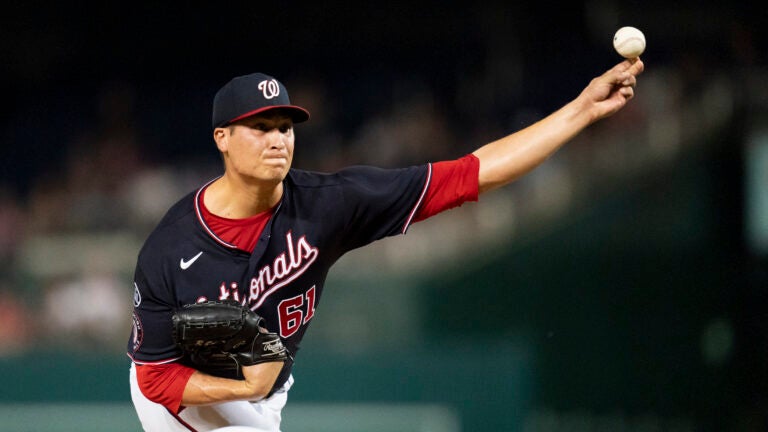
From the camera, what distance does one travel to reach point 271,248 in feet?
9.69

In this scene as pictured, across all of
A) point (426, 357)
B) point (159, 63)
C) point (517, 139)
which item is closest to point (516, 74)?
point (426, 357)

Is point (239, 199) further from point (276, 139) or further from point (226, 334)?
point (226, 334)

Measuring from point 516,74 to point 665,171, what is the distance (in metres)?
1.21

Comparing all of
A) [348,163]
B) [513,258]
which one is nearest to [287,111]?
[513,258]

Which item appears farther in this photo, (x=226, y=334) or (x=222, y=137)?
(x=222, y=137)

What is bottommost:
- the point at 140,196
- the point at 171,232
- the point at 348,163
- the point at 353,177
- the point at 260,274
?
the point at 260,274

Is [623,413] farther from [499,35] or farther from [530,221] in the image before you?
[499,35]

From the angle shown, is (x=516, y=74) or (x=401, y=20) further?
(x=401, y=20)

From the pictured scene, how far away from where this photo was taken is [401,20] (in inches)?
259

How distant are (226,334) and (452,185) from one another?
0.79 metres

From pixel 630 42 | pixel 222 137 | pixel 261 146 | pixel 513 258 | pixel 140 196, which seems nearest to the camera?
pixel 630 42

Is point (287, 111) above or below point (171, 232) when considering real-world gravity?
above

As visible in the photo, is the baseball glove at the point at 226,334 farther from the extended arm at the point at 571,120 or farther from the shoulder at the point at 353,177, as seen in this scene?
the extended arm at the point at 571,120

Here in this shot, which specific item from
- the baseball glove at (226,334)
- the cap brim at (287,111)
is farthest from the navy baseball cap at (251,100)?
the baseball glove at (226,334)
